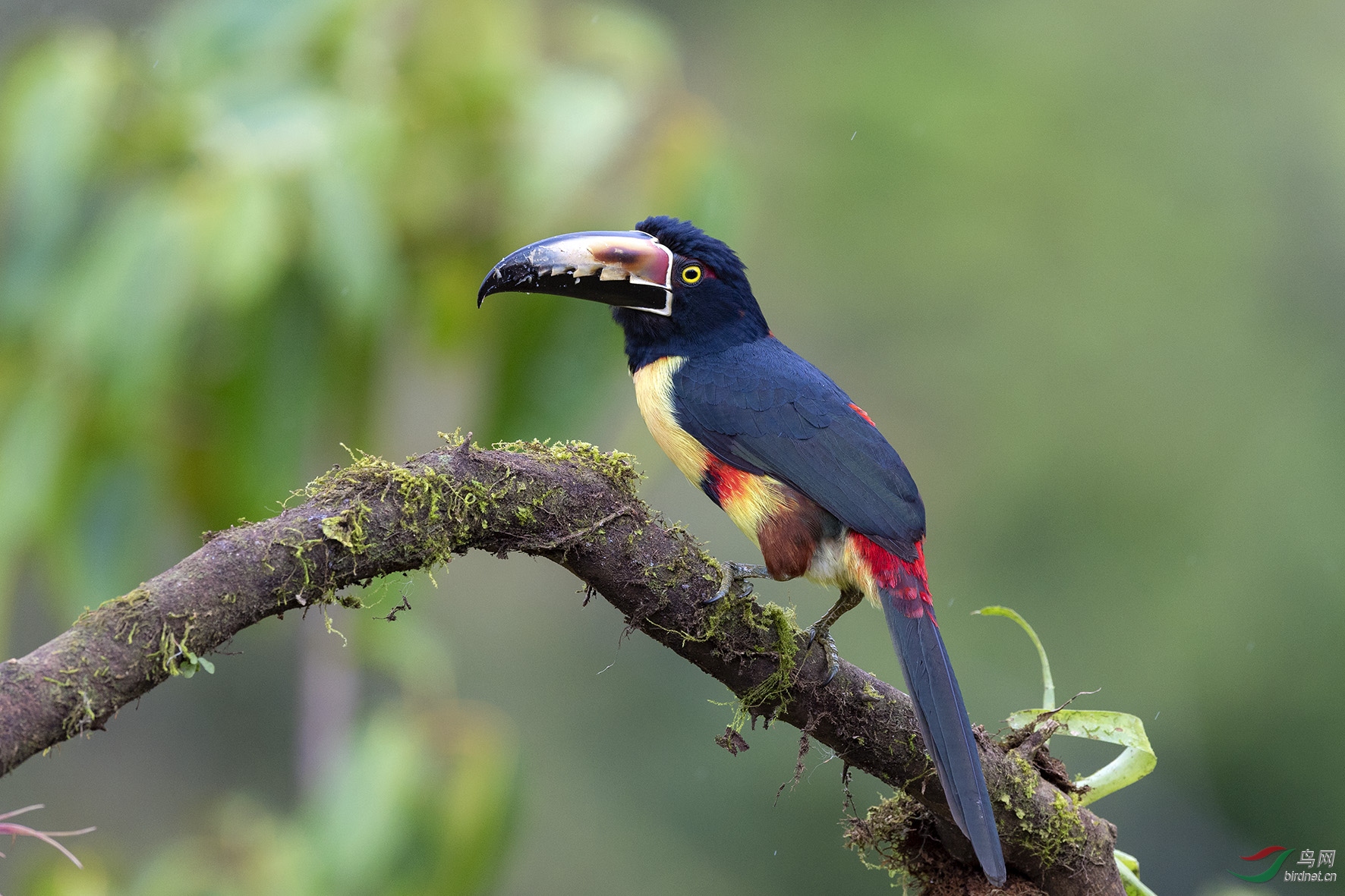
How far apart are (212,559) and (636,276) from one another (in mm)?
1328

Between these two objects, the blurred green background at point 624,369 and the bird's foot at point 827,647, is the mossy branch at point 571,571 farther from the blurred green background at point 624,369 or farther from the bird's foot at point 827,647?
the blurred green background at point 624,369

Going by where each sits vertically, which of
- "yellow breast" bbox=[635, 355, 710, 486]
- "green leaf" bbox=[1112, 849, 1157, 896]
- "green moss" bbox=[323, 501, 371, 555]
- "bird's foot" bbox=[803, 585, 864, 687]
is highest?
"green moss" bbox=[323, 501, 371, 555]

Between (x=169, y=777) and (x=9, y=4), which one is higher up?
(x=9, y=4)

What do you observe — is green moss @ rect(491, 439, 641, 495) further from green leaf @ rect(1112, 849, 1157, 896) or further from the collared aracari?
green leaf @ rect(1112, 849, 1157, 896)

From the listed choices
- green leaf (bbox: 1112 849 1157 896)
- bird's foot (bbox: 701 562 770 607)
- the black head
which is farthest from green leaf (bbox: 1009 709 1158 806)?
the black head

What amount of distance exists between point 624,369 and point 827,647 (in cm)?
239

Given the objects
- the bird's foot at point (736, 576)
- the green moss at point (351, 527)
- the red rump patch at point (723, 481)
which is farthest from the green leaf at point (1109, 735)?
the green moss at point (351, 527)

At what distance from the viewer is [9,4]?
7840 mm

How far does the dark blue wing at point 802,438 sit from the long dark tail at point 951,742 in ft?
0.86

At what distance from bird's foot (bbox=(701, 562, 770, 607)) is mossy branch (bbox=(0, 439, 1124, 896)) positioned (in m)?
0.01

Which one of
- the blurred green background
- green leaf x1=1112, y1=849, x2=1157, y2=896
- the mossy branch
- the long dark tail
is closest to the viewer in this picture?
the mossy branch

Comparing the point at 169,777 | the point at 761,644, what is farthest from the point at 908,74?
the point at 761,644

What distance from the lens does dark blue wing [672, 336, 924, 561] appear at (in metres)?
2.44

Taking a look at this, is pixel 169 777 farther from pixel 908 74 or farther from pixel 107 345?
pixel 908 74
